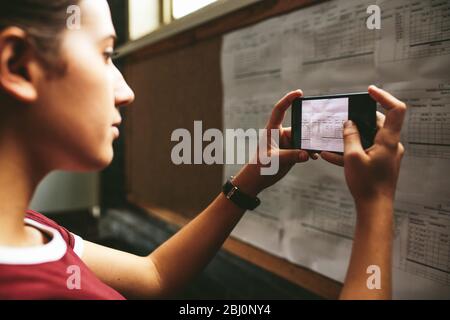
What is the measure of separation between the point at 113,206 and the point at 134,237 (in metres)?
0.30

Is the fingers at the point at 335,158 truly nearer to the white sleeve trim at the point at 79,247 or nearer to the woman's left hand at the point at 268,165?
the woman's left hand at the point at 268,165

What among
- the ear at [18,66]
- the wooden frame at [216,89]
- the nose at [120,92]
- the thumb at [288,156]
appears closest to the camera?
the ear at [18,66]

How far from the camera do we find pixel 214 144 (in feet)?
3.42

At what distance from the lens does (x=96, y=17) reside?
0.42 metres

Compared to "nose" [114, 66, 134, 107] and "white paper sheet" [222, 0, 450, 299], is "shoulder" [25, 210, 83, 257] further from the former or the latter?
"white paper sheet" [222, 0, 450, 299]

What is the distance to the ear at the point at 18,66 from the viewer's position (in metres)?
0.35

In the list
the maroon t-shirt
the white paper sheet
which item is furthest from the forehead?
the white paper sheet

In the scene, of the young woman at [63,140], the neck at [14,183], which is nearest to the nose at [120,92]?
the young woman at [63,140]

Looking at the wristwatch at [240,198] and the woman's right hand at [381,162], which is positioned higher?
the woman's right hand at [381,162]

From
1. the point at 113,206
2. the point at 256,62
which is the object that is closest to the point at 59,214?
the point at 113,206

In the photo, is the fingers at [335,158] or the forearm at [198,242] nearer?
the fingers at [335,158]

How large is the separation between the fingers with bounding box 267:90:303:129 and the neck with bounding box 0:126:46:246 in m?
0.32

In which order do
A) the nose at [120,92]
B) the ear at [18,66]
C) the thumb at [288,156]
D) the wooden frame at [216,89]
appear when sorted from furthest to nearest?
the wooden frame at [216,89] → the thumb at [288,156] → the nose at [120,92] → the ear at [18,66]

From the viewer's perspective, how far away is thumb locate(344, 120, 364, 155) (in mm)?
415
